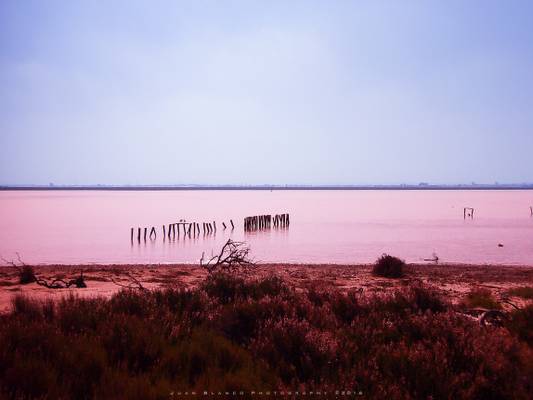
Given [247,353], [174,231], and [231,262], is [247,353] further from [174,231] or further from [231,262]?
[174,231]

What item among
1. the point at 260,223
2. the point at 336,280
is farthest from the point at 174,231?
the point at 336,280

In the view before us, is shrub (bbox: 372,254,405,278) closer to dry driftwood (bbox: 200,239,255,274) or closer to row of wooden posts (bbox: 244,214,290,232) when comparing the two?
dry driftwood (bbox: 200,239,255,274)

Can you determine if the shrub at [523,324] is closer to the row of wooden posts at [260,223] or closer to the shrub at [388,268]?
the shrub at [388,268]

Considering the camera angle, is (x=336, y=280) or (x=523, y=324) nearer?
(x=523, y=324)

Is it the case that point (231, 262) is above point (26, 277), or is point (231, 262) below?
above

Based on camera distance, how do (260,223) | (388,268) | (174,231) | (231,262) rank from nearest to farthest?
1. (231,262)
2. (388,268)
3. (174,231)
4. (260,223)

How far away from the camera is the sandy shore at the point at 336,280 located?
12498mm

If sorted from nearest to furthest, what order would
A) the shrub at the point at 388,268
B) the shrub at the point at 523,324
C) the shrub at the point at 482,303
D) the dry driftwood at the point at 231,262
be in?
the shrub at the point at 523,324
the shrub at the point at 482,303
the dry driftwood at the point at 231,262
the shrub at the point at 388,268

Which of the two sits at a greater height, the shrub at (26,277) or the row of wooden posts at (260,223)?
the row of wooden posts at (260,223)

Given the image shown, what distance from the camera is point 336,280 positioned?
16703 mm

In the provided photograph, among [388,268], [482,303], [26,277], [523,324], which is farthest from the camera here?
[388,268]

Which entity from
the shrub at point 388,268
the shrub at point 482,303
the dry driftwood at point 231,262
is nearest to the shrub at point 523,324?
the shrub at point 482,303

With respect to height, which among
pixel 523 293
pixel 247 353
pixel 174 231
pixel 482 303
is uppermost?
pixel 174 231

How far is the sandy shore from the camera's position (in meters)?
12.5
